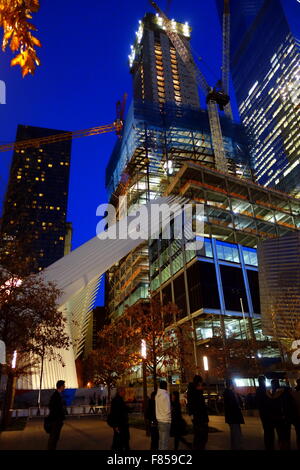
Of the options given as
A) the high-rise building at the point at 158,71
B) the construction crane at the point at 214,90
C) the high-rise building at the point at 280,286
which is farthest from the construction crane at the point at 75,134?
the high-rise building at the point at 280,286

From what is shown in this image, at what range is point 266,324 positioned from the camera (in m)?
31.2

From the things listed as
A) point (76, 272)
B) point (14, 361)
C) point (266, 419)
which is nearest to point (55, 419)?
point (266, 419)

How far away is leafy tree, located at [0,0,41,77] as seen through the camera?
14.5ft

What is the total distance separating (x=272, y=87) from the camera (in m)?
108

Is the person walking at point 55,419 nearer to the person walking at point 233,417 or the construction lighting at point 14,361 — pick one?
the person walking at point 233,417

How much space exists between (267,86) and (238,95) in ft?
82.3

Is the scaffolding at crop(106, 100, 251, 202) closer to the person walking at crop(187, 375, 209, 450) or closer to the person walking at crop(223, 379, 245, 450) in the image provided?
the person walking at crop(223, 379, 245, 450)

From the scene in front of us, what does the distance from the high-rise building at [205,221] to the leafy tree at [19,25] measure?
77.5ft

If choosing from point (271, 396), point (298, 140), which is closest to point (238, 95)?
point (298, 140)

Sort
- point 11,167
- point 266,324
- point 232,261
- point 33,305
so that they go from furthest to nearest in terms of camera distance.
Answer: point 232,261, point 266,324, point 33,305, point 11,167

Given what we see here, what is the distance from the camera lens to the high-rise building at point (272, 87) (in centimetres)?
9276

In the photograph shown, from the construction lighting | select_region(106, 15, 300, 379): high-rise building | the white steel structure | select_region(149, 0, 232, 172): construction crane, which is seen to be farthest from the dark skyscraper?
the construction lighting

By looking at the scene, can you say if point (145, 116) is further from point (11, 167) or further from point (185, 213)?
point (11, 167)

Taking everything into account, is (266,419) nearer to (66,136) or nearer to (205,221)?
(205,221)
